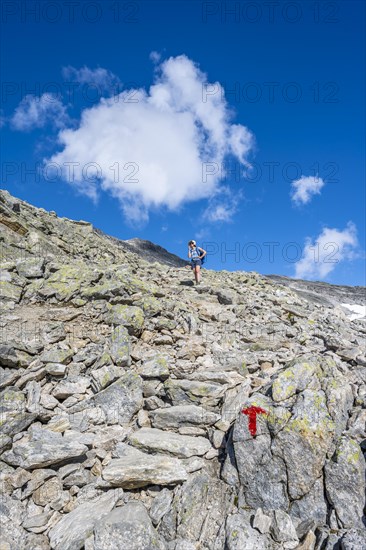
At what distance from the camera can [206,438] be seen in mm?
8422

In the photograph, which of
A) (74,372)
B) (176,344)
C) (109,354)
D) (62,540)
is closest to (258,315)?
(176,344)

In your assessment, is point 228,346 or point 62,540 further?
point 228,346

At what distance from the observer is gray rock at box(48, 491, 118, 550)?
19.5 feet

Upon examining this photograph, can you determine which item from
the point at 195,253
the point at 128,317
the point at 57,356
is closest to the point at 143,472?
the point at 57,356

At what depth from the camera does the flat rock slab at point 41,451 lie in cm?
733

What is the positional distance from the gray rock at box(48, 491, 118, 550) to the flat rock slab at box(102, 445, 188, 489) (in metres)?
0.33

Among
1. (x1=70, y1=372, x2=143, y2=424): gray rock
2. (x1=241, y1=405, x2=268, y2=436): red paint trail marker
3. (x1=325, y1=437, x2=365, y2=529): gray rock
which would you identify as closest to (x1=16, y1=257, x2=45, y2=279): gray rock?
(x1=70, y1=372, x2=143, y2=424): gray rock

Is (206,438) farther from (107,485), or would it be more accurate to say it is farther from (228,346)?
(228,346)

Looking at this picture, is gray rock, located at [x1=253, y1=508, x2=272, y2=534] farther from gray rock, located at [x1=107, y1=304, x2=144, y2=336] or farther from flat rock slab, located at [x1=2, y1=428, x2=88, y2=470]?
gray rock, located at [x1=107, y1=304, x2=144, y2=336]

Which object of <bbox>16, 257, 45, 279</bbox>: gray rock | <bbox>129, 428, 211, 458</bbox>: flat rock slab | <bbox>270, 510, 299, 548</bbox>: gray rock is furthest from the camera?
<bbox>16, 257, 45, 279</bbox>: gray rock

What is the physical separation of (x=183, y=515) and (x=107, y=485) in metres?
1.78

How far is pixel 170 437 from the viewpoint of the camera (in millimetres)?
8227

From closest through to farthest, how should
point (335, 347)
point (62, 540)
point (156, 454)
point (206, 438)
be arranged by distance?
point (62, 540) → point (156, 454) → point (206, 438) → point (335, 347)

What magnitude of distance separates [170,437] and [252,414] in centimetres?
224
